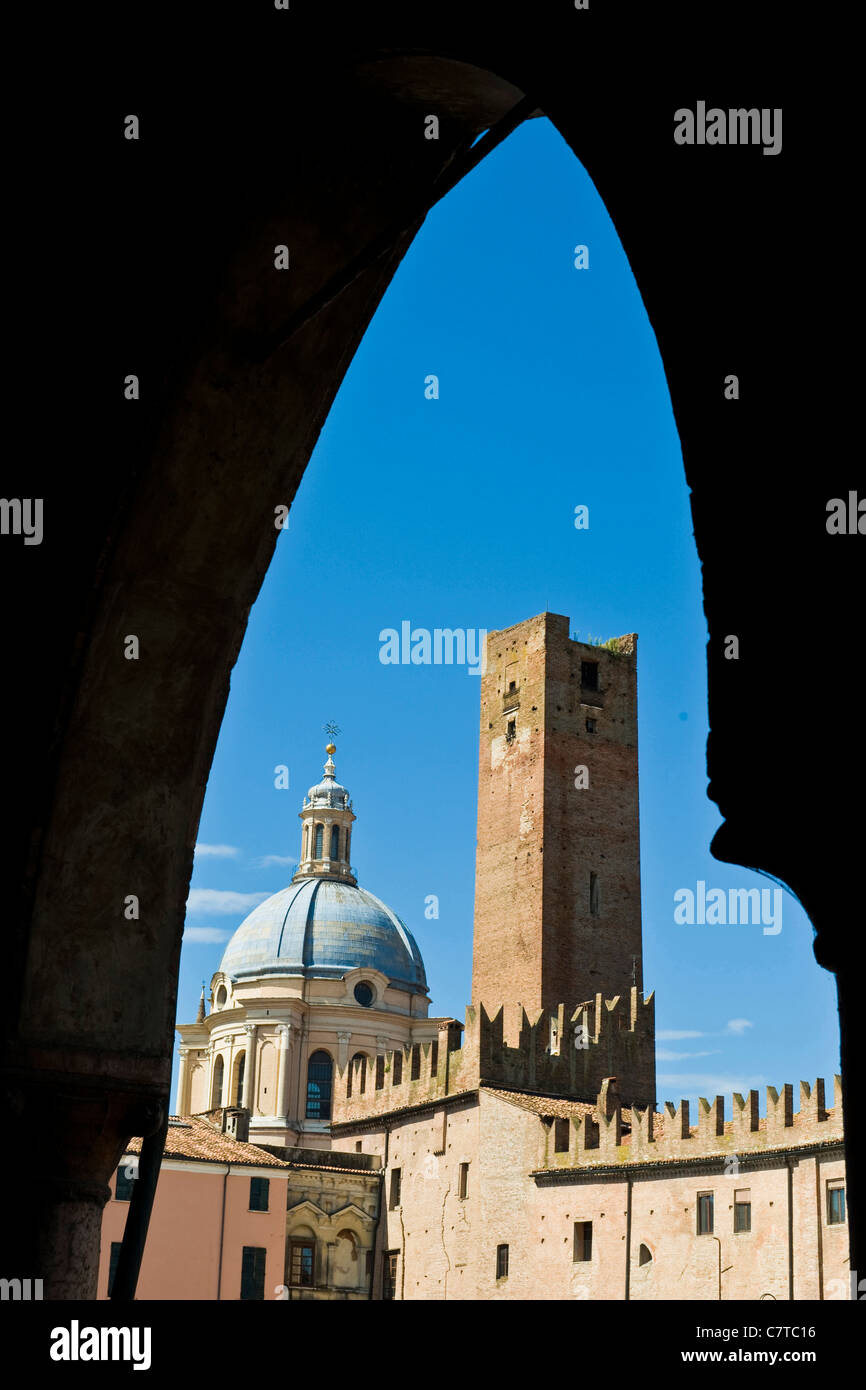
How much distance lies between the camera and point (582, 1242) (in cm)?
3262

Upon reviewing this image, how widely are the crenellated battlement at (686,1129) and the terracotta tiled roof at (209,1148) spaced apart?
5946mm

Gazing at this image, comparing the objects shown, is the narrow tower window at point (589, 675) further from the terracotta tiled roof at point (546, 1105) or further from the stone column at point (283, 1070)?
the stone column at point (283, 1070)

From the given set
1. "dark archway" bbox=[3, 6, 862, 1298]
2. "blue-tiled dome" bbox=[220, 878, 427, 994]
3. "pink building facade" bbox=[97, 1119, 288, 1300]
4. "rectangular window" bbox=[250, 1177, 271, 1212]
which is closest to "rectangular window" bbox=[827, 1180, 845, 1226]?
"pink building facade" bbox=[97, 1119, 288, 1300]

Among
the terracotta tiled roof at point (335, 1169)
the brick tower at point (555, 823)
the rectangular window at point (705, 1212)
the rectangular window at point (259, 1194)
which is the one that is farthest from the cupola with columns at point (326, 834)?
the rectangular window at point (705, 1212)

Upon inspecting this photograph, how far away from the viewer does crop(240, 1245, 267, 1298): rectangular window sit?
3291 cm

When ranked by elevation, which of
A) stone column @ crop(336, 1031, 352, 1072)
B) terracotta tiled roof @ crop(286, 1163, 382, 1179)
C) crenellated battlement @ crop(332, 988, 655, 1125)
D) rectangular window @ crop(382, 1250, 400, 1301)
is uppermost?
stone column @ crop(336, 1031, 352, 1072)

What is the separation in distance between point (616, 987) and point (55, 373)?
41.3 m

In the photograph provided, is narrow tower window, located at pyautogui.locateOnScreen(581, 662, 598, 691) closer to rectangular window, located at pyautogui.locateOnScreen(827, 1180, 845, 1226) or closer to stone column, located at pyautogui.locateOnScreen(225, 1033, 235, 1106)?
stone column, located at pyautogui.locateOnScreen(225, 1033, 235, 1106)

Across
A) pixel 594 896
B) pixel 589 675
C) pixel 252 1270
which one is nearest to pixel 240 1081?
pixel 594 896

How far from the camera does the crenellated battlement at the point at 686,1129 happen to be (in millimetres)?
29469

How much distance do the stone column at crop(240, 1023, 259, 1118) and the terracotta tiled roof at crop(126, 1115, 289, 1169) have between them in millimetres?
15168

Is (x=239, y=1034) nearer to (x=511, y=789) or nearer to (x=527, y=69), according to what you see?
(x=511, y=789)

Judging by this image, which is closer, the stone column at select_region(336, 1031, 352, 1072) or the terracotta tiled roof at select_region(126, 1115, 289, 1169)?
the terracotta tiled roof at select_region(126, 1115, 289, 1169)

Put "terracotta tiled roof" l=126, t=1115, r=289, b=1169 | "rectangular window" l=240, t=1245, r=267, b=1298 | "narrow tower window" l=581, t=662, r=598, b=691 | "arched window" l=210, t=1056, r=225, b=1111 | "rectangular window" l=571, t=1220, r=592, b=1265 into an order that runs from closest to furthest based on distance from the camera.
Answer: "rectangular window" l=571, t=1220, r=592, b=1265 < "rectangular window" l=240, t=1245, r=267, b=1298 < "terracotta tiled roof" l=126, t=1115, r=289, b=1169 < "narrow tower window" l=581, t=662, r=598, b=691 < "arched window" l=210, t=1056, r=225, b=1111
